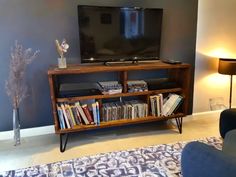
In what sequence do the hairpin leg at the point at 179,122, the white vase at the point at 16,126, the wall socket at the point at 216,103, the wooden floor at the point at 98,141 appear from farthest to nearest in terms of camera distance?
the wall socket at the point at 216,103
the hairpin leg at the point at 179,122
the white vase at the point at 16,126
the wooden floor at the point at 98,141

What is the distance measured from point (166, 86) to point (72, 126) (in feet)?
3.84

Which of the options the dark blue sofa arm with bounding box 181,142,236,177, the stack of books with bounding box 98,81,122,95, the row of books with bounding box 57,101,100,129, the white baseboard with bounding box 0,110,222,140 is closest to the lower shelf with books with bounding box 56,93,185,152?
the row of books with bounding box 57,101,100,129

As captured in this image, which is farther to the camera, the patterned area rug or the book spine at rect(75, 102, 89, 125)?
the book spine at rect(75, 102, 89, 125)

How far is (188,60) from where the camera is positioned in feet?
10.7

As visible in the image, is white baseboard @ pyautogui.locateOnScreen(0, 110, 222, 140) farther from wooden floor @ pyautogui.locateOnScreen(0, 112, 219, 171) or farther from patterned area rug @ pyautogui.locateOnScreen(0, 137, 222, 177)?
patterned area rug @ pyautogui.locateOnScreen(0, 137, 222, 177)

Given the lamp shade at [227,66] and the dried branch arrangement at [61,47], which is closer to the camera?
the dried branch arrangement at [61,47]

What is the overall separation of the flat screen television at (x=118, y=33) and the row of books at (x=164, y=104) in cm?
50

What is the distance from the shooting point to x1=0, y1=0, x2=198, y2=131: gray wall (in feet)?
8.50

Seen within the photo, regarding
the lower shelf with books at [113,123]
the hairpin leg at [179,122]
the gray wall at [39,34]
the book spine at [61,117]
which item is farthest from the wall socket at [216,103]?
the book spine at [61,117]

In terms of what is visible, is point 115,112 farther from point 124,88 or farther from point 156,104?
point 156,104

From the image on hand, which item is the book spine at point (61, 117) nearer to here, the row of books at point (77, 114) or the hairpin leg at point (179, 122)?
the row of books at point (77, 114)

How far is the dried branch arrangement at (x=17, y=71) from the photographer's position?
253 centimetres

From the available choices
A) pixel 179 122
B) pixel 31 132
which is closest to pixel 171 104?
pixel 179 122

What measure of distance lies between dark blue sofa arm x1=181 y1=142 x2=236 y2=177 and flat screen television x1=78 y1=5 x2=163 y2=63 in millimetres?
1530
